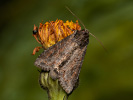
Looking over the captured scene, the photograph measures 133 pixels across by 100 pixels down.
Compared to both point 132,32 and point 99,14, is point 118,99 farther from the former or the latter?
point 99,14

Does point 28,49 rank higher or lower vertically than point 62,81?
higher

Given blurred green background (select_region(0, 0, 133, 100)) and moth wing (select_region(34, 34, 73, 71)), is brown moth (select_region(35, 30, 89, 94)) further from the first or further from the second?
blurred green background (select_region(0, 0, 133, 100))

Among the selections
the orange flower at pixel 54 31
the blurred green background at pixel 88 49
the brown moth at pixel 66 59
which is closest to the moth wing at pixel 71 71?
the brown moth at pixel 66 59

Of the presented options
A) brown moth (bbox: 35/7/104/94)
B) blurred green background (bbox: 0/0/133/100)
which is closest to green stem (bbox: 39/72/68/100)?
brown moth (bbox: 35/7/104/94)

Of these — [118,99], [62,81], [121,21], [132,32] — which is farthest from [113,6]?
[62,81]

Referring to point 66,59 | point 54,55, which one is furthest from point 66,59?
point 54,55

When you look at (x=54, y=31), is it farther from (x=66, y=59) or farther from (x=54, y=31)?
(x=66, y=59)
